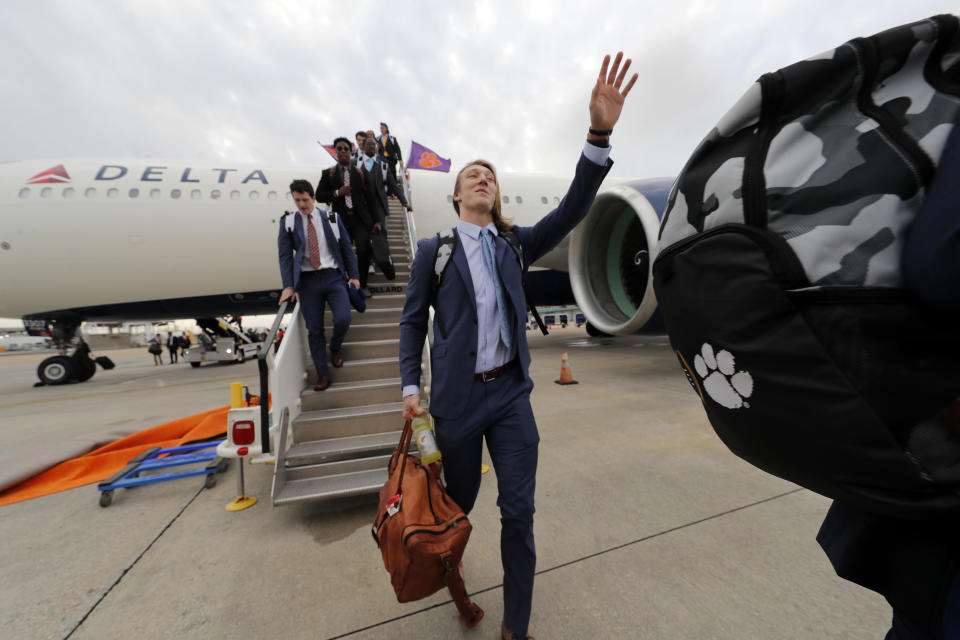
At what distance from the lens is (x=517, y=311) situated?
1.33m

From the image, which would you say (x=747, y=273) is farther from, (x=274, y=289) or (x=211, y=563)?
(x=274, y=289)

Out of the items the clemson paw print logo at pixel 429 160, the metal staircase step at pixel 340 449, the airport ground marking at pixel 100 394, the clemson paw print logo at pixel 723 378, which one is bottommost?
the airport ground marking at pixel 100 394

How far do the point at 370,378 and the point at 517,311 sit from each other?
83.2 inches

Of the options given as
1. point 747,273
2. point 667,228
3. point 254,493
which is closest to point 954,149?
point 747,273

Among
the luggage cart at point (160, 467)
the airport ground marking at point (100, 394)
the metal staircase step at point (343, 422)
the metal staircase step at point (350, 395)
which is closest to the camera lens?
the luggage cart at point (160, 467)

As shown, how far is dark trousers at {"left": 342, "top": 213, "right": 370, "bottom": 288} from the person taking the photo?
13.6 feet

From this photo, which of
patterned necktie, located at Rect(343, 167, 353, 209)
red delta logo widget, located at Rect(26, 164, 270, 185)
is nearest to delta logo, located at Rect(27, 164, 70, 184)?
red delta logo widget, located at Rect(26, 164, 270, 185)

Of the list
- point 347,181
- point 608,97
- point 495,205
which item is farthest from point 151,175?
point 608,97

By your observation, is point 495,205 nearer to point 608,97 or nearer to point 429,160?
point 608,97

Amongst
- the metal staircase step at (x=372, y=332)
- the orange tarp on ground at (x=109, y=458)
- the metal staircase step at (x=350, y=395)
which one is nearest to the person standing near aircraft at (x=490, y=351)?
the metal staircase step at (x=350, y=395)

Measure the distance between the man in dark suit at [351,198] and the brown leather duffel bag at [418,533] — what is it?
3256mm

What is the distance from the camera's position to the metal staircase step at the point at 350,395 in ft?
8.79

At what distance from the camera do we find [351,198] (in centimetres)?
416

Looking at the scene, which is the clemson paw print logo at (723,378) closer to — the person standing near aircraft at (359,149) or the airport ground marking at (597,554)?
the airport ground marking at (597,554)
